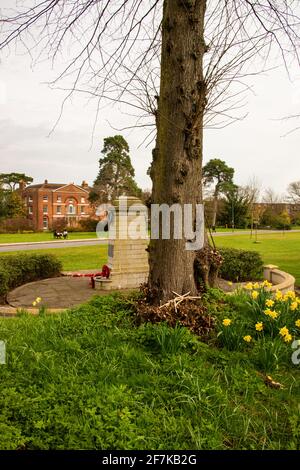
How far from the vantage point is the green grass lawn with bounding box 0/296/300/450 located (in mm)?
2168

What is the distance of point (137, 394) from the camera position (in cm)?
257

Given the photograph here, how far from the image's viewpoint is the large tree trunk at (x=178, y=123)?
12.4 ft

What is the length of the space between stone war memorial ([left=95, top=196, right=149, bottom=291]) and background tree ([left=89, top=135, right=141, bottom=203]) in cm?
3607

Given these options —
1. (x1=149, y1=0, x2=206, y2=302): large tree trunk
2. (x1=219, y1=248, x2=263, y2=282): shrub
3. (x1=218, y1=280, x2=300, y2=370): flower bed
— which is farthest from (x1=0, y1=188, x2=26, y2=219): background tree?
(x1=218, y1=280, x2=300, y2=370): flower bed

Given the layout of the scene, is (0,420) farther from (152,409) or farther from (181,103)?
(181,103)

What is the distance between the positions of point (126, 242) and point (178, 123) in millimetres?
6961

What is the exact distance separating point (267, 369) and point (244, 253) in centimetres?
903

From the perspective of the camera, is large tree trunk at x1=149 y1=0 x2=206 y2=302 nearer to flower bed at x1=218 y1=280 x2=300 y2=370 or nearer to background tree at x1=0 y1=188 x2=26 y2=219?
flower bed at x1=218 y1=280 x2=300 y2=370

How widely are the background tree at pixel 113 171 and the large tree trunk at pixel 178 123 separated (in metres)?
42.6

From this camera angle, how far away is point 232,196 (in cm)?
5622

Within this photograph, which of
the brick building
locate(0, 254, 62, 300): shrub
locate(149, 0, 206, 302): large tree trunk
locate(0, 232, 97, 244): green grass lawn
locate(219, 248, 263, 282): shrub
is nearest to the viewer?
locate(149, 0, 206, 302): large tree trunk

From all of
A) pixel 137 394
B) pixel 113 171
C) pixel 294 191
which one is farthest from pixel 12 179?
pixel 137 394

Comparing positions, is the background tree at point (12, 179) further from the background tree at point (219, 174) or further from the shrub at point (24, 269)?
the shrub at point (24, 269)
